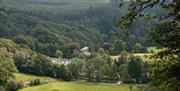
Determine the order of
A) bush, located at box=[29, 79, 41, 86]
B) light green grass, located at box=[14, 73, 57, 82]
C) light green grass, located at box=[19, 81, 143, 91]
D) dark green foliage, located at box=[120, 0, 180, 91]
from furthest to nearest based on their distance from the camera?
light green grass, located at box=[14, 73, 57, 82]
bush, located at box=[29, 79, 41, 86]
light green grass, located at box=[19, 81, 143, 91]
dark green foliage, located at box=[120, 0, 180, 91]

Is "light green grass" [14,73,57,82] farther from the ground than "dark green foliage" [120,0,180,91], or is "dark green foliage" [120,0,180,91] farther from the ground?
"light green grass" [14,73,57,82]

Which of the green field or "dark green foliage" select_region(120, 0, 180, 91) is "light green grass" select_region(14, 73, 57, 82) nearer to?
the green field

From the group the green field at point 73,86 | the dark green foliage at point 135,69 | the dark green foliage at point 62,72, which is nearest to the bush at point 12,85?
the green field at point 73,86

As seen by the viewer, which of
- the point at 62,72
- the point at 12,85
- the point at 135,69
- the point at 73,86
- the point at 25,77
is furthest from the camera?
the point at 135,69

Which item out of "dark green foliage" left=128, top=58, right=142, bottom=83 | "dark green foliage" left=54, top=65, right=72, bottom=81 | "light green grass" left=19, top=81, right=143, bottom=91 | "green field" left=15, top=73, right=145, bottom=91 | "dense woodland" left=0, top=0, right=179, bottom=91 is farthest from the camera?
"dark green foliage" left=54, top=65, right=72, bottom=81

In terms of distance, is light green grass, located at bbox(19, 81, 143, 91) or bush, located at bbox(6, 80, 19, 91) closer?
bush, located at bbox(6, 80, 19, 91)

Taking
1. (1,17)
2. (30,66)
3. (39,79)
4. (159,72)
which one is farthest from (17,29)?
(159,72)

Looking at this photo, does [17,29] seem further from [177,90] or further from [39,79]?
[177,90]

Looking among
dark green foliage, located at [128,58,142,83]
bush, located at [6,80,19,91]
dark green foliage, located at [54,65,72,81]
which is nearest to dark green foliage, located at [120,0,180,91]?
bush, located at [6,80,19,91]

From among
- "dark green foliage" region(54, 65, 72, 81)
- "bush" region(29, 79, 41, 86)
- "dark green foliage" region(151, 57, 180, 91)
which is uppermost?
"dark green foliage" region(54, 65, 72, 81)

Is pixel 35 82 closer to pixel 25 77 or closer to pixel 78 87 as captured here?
pixel 25 77

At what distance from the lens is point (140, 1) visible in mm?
17703

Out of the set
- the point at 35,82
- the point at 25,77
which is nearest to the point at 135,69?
the point at 35,82

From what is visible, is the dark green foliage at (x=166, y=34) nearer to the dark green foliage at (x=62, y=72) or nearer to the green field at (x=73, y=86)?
the green field at (x=73, y=86)
